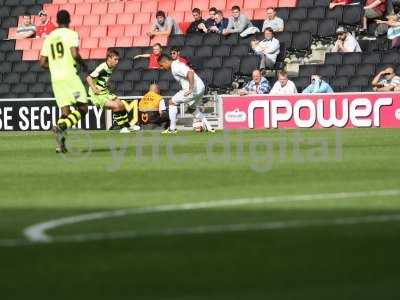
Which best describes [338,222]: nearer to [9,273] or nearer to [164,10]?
[9,273]

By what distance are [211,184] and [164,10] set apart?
21.3 m

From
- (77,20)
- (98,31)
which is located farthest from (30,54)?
(98,31)

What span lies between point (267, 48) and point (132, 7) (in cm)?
612

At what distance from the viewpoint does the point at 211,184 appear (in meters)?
13.5

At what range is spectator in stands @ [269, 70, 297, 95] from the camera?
93.5ft

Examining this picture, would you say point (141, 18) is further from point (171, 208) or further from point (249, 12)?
point (171, 208)

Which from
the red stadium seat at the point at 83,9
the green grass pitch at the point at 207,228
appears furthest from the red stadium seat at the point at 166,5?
the green grass pitch at the point at 207,228

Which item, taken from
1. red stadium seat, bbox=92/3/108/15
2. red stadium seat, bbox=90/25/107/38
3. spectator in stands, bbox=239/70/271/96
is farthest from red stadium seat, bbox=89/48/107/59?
spectator in stands, bbox=239/70/271/96

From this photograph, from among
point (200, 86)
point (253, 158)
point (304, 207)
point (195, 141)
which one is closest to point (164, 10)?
point (200, 86)

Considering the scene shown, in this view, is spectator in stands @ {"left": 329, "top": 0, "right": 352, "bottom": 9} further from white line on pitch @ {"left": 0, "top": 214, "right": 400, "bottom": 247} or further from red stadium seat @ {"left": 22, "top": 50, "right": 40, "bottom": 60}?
white line on pitch @ {"left": 0, "top": 214, "right": 400, "bottom": 247}

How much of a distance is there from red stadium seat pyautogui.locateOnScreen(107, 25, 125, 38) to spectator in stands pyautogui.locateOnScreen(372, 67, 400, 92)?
9092 mm

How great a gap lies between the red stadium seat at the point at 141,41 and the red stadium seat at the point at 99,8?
4.88 ft

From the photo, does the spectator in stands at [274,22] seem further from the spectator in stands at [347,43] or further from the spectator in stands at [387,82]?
the spectator in stands at [387,82]

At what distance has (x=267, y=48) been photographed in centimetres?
3033
